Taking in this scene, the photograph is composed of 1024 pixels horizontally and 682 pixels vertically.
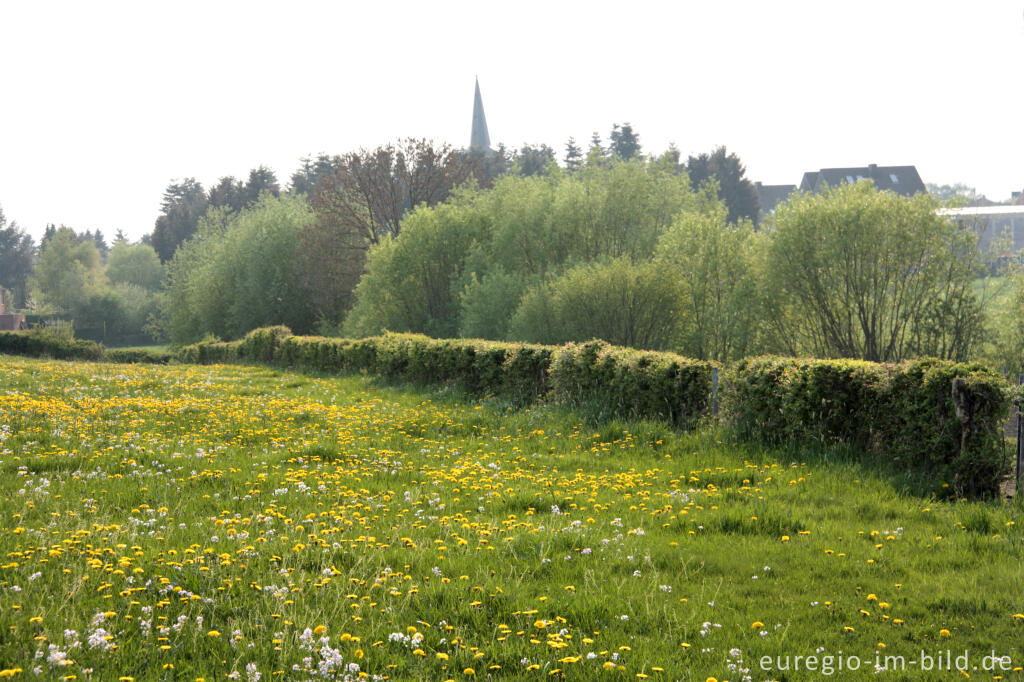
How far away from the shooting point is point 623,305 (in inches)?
1129

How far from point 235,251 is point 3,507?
50.0 metres

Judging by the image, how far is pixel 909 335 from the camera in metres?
26.8

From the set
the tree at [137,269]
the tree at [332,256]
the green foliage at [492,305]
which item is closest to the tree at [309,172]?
the tree at [137,269]

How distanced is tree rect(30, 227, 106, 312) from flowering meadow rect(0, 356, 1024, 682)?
88.5 metres

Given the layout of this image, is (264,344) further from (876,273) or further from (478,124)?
(478,124)

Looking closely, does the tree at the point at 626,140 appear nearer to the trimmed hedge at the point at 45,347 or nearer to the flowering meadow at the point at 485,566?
the trimmed hedge at the point at 45,347

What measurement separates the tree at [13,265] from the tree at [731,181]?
359ft

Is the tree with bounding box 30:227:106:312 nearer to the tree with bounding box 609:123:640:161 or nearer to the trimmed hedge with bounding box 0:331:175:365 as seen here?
the trimmed hedge with bounding box 0:331:175:365

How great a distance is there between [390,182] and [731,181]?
42.3m

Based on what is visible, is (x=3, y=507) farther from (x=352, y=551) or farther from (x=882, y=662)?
(x=882, y=662)

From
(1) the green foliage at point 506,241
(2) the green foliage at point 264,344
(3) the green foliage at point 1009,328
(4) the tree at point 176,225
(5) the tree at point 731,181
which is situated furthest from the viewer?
(4) the tree at point 176,225

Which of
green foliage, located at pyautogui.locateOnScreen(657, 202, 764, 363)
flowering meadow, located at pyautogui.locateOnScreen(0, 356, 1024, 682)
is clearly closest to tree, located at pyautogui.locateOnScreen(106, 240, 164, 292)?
green foliage, located at pyautogui.locateOnScreen(657, 202, 764, 363)

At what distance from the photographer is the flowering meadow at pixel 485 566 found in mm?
Result: 4551

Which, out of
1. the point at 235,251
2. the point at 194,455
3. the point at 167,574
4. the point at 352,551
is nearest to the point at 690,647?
the point at 352,551
